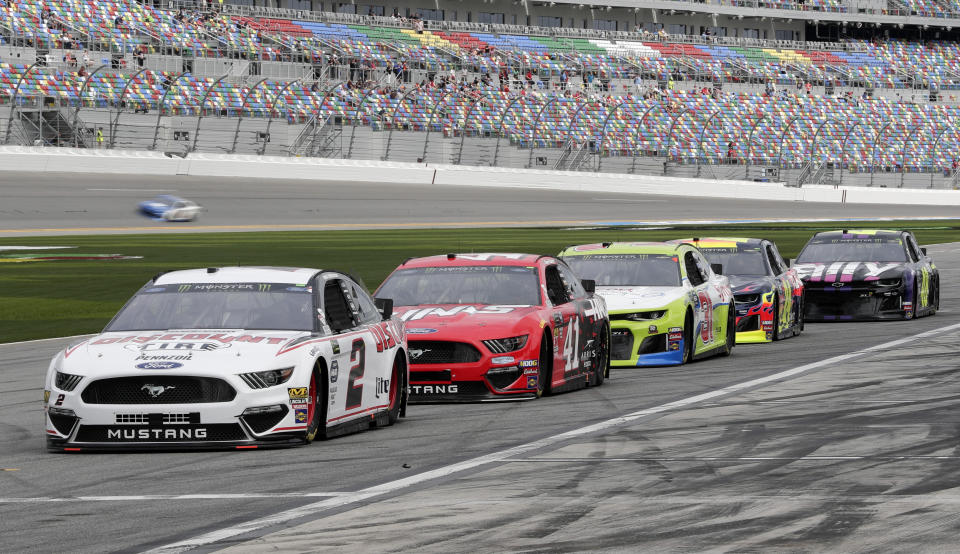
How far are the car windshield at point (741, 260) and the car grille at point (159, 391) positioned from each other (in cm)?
1158

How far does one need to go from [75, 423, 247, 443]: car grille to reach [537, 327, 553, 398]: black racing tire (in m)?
3.87

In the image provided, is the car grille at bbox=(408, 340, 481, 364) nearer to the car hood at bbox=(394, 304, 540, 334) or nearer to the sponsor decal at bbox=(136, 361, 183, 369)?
the car hood at bbox=(394, 304, 540, 334)

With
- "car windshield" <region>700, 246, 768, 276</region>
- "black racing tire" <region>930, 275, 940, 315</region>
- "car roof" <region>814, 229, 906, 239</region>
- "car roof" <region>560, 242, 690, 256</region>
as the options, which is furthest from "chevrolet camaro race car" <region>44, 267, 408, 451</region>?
"black racing tire" <region>930, 275, 940, 315</region>

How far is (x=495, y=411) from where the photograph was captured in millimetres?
11742

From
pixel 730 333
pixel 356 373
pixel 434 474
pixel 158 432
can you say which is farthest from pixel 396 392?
pixel 730 333

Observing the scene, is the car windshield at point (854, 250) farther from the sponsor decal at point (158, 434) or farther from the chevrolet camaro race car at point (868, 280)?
the sponsor decal at point (158, 434)

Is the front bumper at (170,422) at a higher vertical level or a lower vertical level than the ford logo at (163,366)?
lower

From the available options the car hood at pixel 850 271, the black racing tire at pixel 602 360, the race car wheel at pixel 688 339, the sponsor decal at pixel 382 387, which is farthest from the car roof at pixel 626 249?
the sponsor decal at pixel 382 387

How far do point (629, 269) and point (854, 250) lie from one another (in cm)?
748

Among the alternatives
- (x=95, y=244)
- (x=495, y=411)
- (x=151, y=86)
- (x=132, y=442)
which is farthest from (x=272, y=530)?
(x=151, y=86)

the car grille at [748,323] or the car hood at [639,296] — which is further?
the car grille at [748,323]

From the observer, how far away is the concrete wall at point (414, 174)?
2057 inches

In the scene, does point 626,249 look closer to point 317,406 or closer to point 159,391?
point 317,406

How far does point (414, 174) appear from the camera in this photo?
57.9 metres
